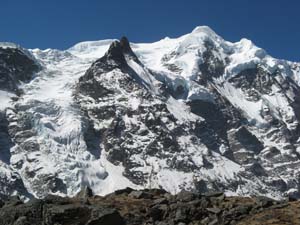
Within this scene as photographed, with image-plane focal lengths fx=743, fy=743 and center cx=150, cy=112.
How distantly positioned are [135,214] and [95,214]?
699 cm

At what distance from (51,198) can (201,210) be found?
9.65 m

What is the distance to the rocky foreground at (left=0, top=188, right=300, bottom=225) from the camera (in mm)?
42500

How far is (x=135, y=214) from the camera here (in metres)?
48.6

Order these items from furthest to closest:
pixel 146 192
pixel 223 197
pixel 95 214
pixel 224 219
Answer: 1. pixel 146 192
2. pixel 223 197
3. pixel 224 219
4. pixel 95 214

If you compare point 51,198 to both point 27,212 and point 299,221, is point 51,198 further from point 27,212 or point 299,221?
point 299,221

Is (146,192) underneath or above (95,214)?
above

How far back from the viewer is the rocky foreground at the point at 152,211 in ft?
139

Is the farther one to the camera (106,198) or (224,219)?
(106,198)

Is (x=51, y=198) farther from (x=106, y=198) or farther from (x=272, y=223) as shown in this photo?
(x=272, y=223)

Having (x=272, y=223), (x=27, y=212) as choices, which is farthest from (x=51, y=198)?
(x=272, y=223)

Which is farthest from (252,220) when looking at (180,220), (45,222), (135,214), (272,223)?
(45,222)

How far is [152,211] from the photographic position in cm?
4884

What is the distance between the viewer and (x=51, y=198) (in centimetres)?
4672

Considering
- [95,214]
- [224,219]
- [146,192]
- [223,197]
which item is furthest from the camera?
[146,192]
